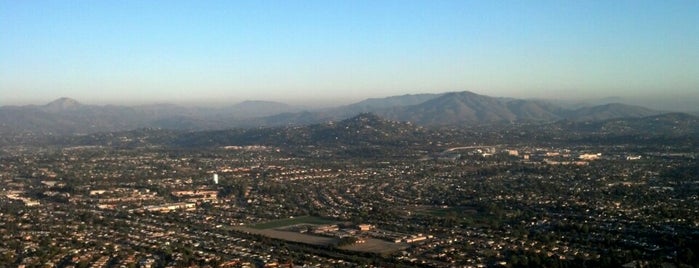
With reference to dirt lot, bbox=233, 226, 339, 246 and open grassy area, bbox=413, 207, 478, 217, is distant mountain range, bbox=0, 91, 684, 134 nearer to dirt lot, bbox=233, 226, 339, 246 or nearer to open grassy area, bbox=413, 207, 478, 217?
open grassy area, bbox=413, 207, 478, 217

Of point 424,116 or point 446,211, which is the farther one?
point 424,116

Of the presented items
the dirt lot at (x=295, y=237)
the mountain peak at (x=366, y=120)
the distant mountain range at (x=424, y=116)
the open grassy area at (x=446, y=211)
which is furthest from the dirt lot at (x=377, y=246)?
the distant mountain range at (x=424, y=116)

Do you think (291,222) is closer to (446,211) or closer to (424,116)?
(446,211)

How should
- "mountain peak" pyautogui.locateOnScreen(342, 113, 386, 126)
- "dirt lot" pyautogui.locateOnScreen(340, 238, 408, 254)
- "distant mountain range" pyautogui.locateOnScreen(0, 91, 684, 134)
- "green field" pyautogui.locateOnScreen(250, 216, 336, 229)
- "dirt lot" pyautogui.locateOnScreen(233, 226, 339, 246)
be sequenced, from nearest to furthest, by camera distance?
"dirt lot" pyautogui.locateOnScreen(340, 238, 408, 254) → "dirt lot" pyautogui.locateOnScreen(233, 226, 339, 246) → "green field" pyautogui.locateOnScreen(250, 216, 336, 229) → "mountain peak" pyautogui.locateOnScreen(342, 113, 386, 126) → "distant mountain range" pyautogui.locateOnScreen(0, 91, 684, 134)

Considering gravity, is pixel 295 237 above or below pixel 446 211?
above

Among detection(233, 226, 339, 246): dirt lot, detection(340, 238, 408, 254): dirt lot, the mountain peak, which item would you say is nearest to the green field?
detection(233, 226, 339, 246): dirt lot

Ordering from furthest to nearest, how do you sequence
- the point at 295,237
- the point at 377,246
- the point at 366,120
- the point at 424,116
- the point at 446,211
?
the point at 424,116
the point at 366,120
the point at 446,211
the point at 295,237
the point at 377,246

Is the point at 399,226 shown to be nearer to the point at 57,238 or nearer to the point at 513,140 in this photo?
the point at 57,238

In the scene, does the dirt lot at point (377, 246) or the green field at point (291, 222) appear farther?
the green field at point (291, 222)

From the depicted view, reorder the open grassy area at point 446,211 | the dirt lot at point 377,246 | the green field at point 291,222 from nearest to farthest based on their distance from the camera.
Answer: the dirt lot at point 377,246, the green field at point 291,222, the open grassy area at point 446,211

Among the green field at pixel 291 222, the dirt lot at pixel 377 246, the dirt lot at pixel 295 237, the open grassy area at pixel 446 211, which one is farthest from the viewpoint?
the open grassy area at pixel 446 211

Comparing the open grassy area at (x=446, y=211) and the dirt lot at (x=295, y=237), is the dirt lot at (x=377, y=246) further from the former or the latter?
the open grassy area at (x=446, y=211)

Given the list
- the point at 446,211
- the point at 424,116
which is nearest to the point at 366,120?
the point at 446,211
